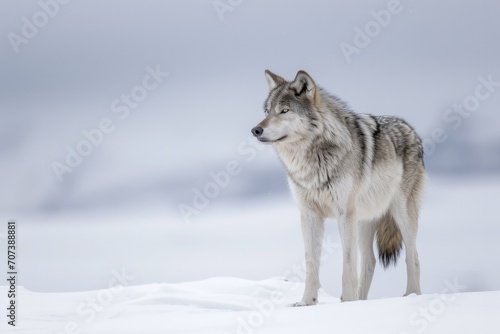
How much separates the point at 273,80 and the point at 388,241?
3.08m

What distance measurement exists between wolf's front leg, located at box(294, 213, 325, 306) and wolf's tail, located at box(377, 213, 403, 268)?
1.72 metres

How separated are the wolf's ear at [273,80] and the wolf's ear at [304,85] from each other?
0.36 metres

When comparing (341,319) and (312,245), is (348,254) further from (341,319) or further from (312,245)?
(341,319)

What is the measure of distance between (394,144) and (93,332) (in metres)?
4.98

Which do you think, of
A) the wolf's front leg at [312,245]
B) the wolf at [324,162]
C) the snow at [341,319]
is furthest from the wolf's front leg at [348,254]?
the snow at [341,319]

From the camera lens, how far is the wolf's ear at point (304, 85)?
674 centimetres

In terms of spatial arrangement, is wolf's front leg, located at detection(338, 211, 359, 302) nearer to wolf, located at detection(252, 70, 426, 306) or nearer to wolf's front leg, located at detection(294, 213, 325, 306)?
wolf, located at detection(252, 70, 426, 306)

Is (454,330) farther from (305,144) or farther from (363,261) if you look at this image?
(363,261)

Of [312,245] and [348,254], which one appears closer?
[348,254]

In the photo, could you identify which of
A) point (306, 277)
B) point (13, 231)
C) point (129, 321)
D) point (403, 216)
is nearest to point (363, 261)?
point (403, 216)

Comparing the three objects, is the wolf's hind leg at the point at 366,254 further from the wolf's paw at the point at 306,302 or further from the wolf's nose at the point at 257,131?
the wolf's nose at the point at 257,131

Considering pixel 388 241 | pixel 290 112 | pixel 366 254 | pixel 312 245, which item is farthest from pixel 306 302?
pixel 290 112

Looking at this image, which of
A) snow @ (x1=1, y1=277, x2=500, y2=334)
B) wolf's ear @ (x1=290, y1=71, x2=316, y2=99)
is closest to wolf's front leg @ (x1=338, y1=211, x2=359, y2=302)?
snow @ (x1=1, y1=277, x2=500, y2=334)

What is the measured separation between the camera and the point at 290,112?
661cm
